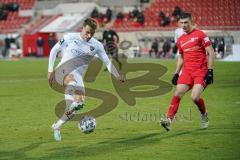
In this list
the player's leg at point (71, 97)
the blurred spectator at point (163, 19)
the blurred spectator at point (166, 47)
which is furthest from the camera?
the blurred spectator at point (163, 19)

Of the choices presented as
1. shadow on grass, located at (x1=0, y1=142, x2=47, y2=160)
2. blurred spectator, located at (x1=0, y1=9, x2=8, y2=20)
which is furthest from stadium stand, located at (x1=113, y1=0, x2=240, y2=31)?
shadow on grass, located at (x1=0, y1=142, x2=47, y2=160)

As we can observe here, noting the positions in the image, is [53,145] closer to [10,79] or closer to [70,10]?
[10,79]

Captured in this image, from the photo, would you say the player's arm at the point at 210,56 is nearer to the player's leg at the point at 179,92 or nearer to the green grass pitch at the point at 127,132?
the player's leg at the point at 179,92

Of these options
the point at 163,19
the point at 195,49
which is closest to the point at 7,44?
the point at 163,19

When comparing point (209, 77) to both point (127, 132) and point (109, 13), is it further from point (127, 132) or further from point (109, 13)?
point (109, 13)

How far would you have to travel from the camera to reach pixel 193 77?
40.5 ft

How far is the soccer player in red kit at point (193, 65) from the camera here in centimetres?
1212

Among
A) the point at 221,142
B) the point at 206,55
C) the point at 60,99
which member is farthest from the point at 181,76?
the point at 60,99

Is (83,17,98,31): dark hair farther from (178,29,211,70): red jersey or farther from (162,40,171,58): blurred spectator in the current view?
(162,40,171,58): blurred spectator

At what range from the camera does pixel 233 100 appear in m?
17.9

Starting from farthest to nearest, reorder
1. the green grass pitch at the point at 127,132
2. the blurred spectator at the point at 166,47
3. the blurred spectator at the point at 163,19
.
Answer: the blurred spectator at the point at 163,19, the blurred spectator at the point at 166,47, the green grass pitch at the point at 127,132

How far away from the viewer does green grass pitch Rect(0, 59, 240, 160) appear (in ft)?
32.2

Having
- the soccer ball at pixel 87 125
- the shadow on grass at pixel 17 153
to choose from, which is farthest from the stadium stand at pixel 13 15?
the shadow on grass at pixel 17 153

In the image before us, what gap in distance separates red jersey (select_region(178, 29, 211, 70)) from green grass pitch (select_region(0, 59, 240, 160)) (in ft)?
4.27
